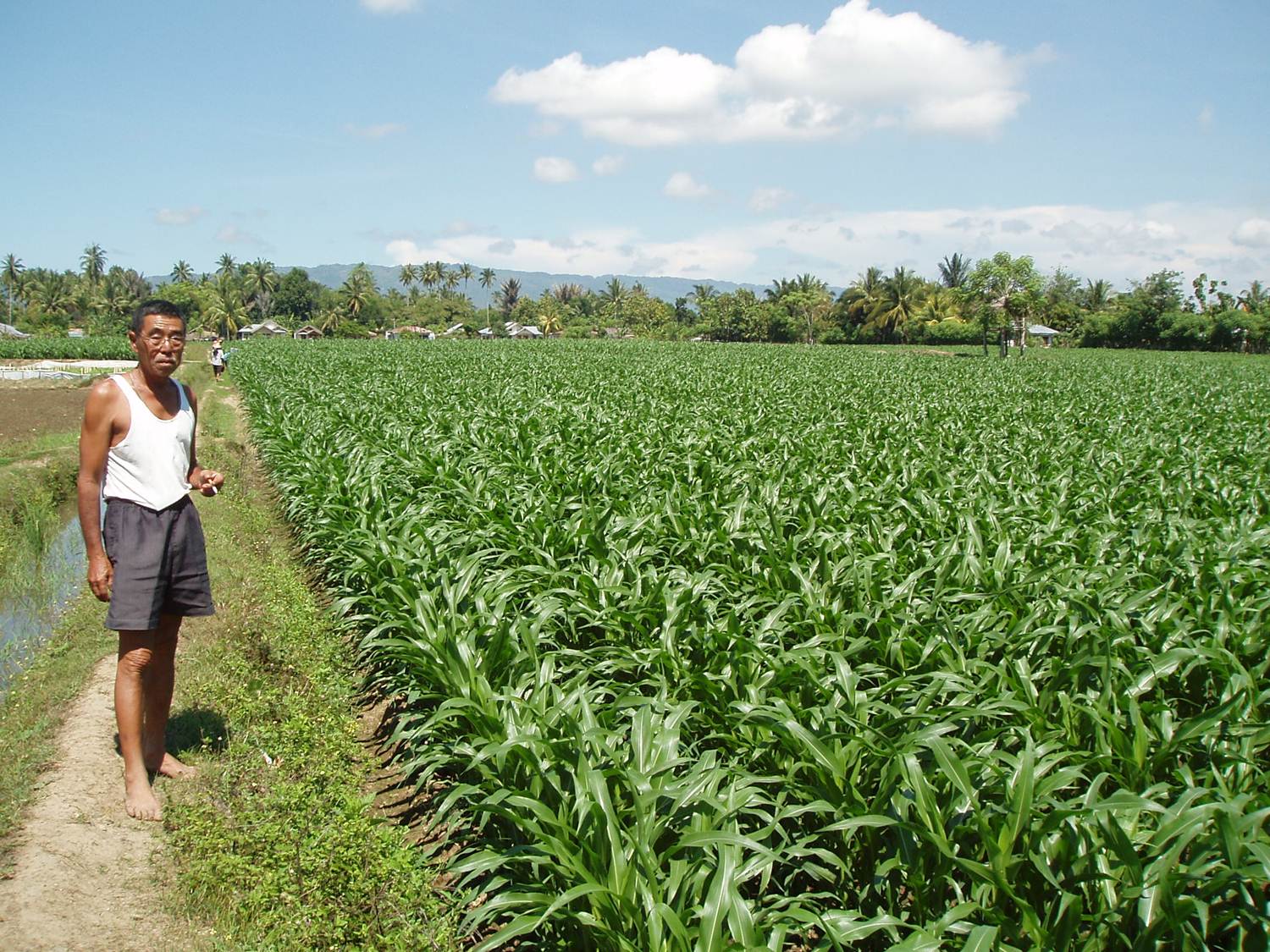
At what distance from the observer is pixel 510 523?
18.3 ft

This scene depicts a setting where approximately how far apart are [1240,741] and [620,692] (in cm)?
239

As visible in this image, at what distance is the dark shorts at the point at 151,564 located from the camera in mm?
3627

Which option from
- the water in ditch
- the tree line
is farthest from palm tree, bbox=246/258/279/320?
the water in ditch

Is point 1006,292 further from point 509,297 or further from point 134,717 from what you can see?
point 509,297

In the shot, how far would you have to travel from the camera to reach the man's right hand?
3607mm

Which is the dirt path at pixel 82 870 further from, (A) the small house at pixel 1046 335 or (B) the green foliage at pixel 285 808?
(A) the small house at pixel 1046 335

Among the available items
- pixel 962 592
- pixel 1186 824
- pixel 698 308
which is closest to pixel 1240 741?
pixel 1186 824

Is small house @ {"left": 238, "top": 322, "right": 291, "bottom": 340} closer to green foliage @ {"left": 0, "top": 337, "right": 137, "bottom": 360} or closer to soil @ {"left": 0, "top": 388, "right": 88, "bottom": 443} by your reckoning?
green foliage @ {"left": 0, "top": 337, "right": 137, "bottom": 360}

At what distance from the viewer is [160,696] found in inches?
154

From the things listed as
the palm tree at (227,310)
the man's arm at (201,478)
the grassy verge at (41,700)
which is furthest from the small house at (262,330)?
the man's arm at (201,478)

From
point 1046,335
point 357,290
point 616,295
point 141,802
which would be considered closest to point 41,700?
point 141,802

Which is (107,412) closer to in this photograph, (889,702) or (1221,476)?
(889,702)

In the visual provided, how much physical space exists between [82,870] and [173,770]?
0.71 metres

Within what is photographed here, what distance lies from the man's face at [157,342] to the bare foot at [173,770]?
1.89 meters
